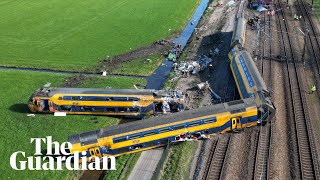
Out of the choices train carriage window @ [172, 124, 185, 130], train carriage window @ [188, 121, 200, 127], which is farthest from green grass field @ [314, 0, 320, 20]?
train carriage window @ [172, 124, 185, 130]

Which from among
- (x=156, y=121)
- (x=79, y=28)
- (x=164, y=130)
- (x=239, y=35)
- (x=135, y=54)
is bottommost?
(x=164, y=130)

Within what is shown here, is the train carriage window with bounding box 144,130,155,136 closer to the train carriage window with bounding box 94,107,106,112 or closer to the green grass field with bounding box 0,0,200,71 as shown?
the train carriage window with bounding box 94,107,106,112

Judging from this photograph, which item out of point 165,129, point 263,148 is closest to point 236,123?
point 263,148

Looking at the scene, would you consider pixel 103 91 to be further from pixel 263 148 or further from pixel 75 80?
pixel 263 148

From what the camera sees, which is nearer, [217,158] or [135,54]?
[217,158]

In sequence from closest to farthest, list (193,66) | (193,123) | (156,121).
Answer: (156,121), (193,123), (193,66)

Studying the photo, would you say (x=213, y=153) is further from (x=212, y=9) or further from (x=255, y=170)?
(x=212, y=9)

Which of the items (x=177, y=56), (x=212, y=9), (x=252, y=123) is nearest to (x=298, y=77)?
(x=252, y=123)

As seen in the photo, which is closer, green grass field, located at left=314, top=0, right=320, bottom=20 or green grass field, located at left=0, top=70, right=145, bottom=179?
green grass field, located at left=0, top=70, right=145, bottom=179
